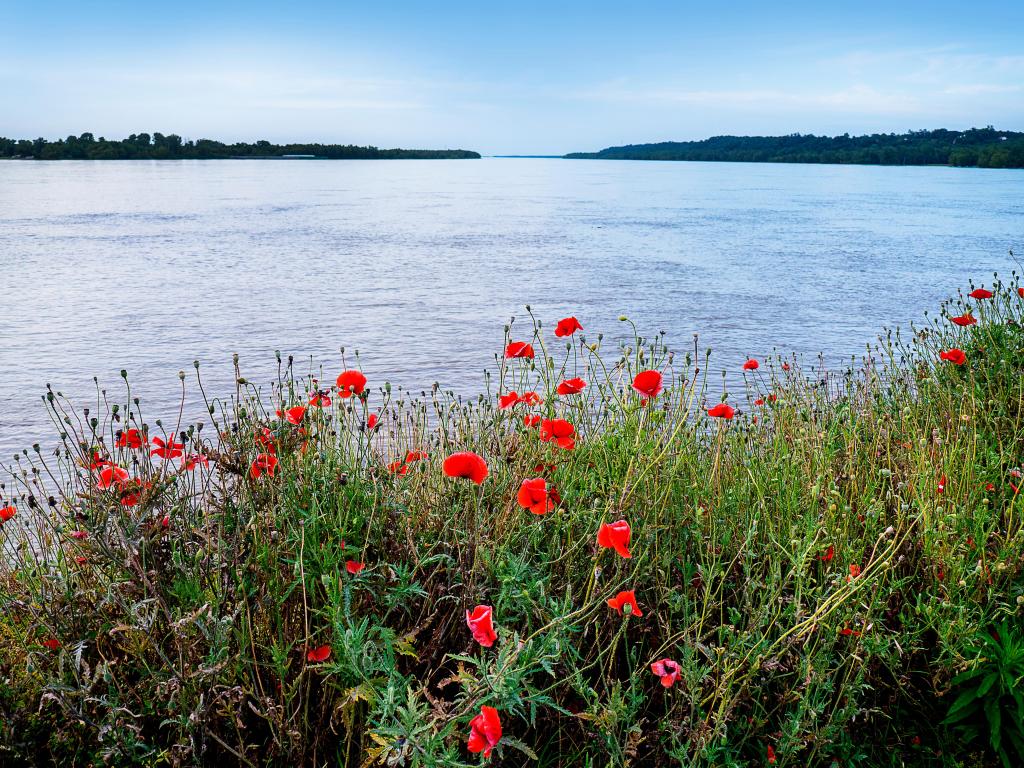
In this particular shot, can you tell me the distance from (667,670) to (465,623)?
2.40 ft

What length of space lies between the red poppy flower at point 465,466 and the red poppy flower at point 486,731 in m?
0.66

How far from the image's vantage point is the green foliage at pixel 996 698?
108 inches

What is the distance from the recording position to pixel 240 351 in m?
9.48

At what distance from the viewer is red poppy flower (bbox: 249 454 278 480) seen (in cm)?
289

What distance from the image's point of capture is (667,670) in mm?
2324

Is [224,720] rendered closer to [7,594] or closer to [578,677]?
[7,594]

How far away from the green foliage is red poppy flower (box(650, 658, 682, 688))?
3.70ft

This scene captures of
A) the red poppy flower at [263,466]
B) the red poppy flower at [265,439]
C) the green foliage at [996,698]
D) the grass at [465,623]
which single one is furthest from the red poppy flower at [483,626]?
the green foliage at [996,698]

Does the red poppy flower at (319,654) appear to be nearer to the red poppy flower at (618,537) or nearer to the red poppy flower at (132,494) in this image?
the red poppy flower at (132,494)

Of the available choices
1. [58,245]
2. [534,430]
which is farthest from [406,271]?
[534,430]

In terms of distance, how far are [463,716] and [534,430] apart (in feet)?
5.51

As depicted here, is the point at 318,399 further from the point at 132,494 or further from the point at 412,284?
the point at 412,284

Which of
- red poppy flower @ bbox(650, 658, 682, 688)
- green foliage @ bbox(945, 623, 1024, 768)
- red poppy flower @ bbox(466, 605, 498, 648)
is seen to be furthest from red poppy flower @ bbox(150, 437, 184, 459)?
green foliage @ bbox(945, 623, 1024, 768)

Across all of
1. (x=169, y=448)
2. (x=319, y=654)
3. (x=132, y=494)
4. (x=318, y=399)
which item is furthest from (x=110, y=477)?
(x=319, y=654)
